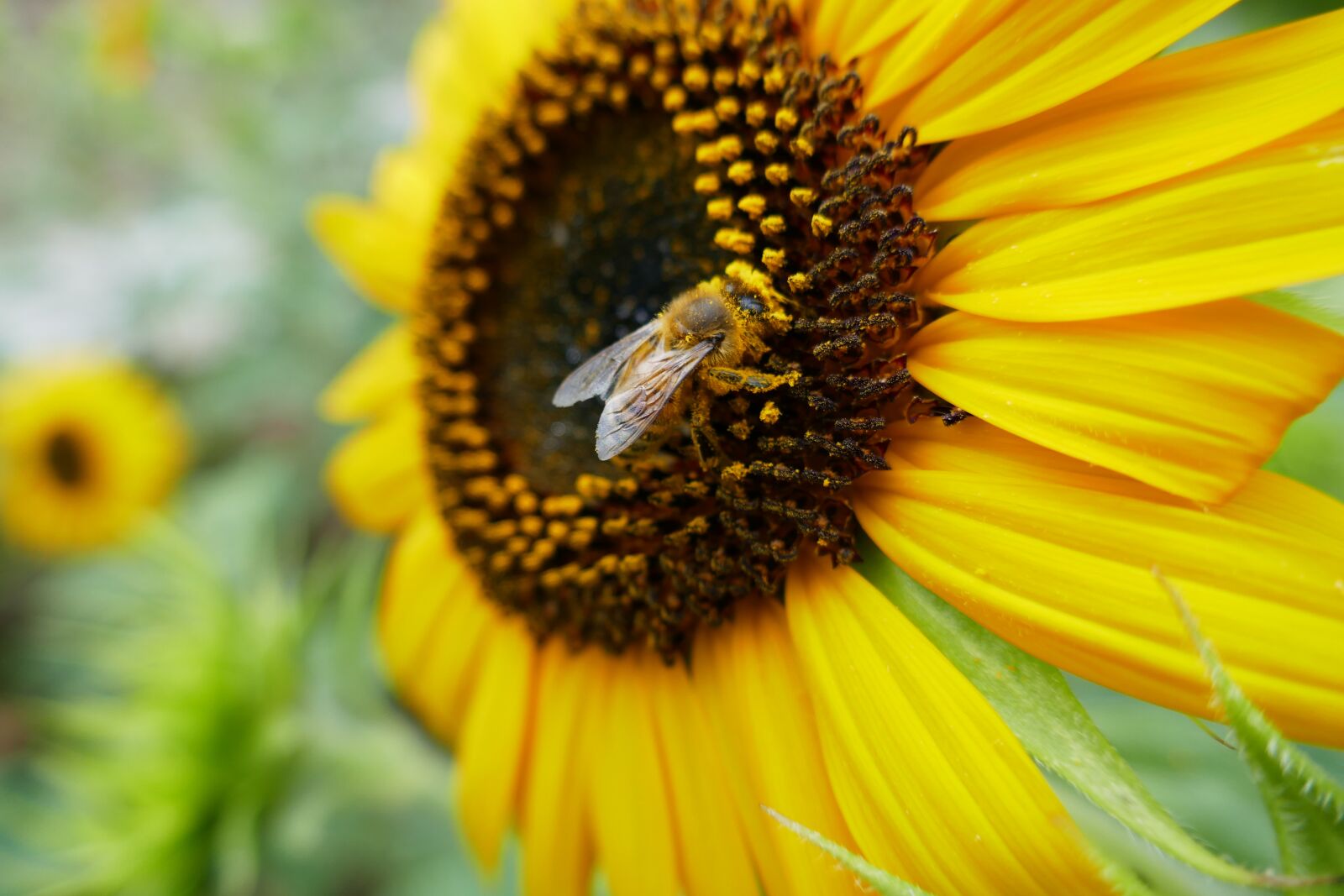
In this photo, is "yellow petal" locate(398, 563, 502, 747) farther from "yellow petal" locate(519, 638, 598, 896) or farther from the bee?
the bee

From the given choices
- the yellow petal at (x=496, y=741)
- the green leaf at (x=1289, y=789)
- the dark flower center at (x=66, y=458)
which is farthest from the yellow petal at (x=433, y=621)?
the dark flower center at (x=66, y=458)

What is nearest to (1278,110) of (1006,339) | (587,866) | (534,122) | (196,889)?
(1006,339)

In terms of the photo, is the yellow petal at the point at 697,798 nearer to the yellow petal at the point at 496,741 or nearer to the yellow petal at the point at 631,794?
the yellow petal at the point at 631,794

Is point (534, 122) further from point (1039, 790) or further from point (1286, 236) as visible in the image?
point (1039, 790)

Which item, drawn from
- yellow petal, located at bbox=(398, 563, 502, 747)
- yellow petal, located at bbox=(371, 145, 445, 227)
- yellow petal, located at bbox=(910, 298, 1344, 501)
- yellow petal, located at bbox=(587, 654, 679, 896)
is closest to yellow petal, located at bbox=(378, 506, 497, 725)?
yellow petal, located at bbox=(398, 563, 502, 747)

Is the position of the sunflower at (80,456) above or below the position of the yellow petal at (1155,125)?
above

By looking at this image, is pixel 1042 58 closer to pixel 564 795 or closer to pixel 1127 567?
pixel 1127 567
